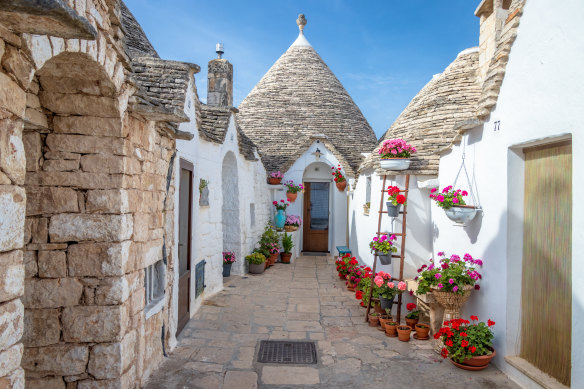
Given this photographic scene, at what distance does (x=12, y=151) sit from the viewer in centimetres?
184

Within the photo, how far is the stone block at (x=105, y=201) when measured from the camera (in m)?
3.12

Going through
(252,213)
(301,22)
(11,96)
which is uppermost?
(301,22)

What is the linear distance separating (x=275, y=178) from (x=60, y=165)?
8.80m

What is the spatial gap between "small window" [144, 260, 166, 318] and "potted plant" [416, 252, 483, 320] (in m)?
3.11

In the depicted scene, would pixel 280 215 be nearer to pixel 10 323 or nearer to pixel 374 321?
pixel 374 321

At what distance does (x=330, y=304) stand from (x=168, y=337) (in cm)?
316

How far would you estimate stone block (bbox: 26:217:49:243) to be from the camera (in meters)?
3.01

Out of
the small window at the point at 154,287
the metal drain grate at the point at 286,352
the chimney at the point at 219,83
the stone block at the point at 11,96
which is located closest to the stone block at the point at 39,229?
the small window at the point at 154,287

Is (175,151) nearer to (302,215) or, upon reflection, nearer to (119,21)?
(119,21)

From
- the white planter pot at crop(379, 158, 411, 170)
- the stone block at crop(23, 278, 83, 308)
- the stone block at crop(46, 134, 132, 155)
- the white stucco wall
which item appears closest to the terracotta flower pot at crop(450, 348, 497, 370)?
the white stucco wall

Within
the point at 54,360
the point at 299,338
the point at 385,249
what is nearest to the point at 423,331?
the point at 385,249

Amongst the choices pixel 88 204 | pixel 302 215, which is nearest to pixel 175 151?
pixel 88 204

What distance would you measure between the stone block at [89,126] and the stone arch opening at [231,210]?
217 inches

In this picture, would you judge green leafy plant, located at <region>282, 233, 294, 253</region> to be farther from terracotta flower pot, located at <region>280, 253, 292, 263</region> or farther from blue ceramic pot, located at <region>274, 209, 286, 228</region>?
blue ceramic pot, located at <region>274, 209, 286, 228</region>
